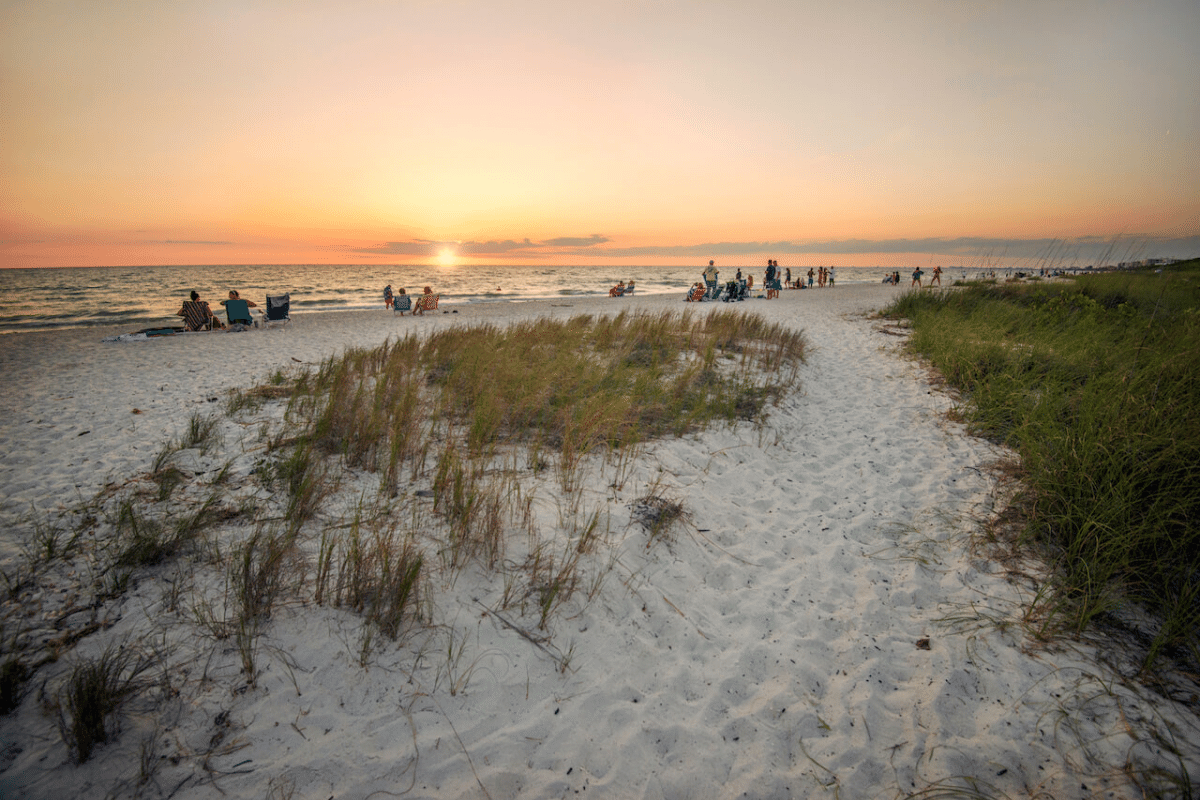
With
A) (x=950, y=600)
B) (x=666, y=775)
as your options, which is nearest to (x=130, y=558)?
(x=666, y=775)

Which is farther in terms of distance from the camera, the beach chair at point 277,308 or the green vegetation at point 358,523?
the beach chair at point 277,308

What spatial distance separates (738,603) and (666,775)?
3.93 ft

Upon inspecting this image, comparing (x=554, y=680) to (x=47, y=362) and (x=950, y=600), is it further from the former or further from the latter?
(x=47, y=362)

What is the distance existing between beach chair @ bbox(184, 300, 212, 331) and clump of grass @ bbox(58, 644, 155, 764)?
671 inches

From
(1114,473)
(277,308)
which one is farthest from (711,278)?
(1114,473)

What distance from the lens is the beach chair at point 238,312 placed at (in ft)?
48.3

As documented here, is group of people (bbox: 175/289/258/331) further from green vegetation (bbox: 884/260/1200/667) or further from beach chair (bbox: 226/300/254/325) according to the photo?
green vegetation (bbox: 884/260/1200/667)

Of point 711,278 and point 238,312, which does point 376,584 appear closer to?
point 238,312

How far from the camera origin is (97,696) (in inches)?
73.8

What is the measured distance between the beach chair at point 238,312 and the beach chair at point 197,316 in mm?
613

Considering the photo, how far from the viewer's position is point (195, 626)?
7.68 feet

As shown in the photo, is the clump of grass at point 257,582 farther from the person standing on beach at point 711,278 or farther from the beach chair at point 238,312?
the person standing on beach at point 711,278

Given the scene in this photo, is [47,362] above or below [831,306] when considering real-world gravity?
below

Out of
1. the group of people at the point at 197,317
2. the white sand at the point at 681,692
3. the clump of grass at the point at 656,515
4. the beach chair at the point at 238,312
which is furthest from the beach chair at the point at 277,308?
the clump of grass at the point at 656,515
